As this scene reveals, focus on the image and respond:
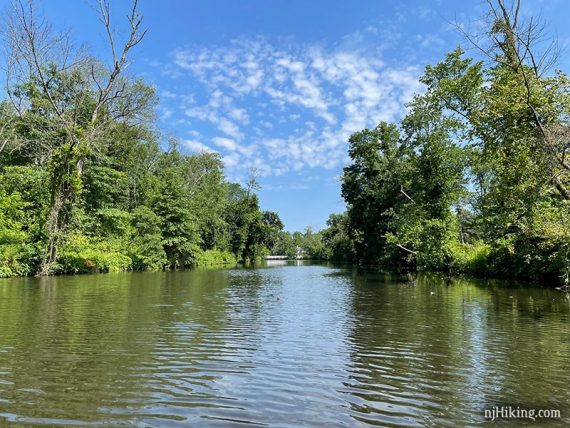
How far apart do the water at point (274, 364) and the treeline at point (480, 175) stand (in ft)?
18.6

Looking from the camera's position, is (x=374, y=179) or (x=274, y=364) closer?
(x=274, y=364)

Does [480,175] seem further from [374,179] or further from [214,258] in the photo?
[214,258]

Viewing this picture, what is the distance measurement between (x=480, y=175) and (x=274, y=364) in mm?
45480

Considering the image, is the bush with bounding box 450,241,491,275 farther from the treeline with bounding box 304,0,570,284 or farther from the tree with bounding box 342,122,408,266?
the tree with bounding box 342,122,408,266

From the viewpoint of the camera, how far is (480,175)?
47344 mm

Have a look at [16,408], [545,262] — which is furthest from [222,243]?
[16,408]

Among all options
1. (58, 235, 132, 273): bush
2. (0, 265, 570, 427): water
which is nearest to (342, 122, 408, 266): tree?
(58, 235, 132, 273): bush

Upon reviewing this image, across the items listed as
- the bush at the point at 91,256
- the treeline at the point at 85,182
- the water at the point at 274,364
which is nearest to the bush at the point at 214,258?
the treeline at the point at 85,182

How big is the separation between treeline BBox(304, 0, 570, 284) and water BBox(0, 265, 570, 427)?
566cm

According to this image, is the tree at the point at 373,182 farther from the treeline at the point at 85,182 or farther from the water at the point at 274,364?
the water at the point at 274,364

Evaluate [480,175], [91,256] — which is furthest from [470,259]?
[91,256]

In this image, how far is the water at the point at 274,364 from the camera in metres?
5.30

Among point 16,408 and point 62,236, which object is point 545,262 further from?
point 62,236

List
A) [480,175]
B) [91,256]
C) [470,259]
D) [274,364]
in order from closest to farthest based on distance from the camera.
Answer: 1. [274,364]
2. [470,259]
3. [91,256]
4. [480,175]
